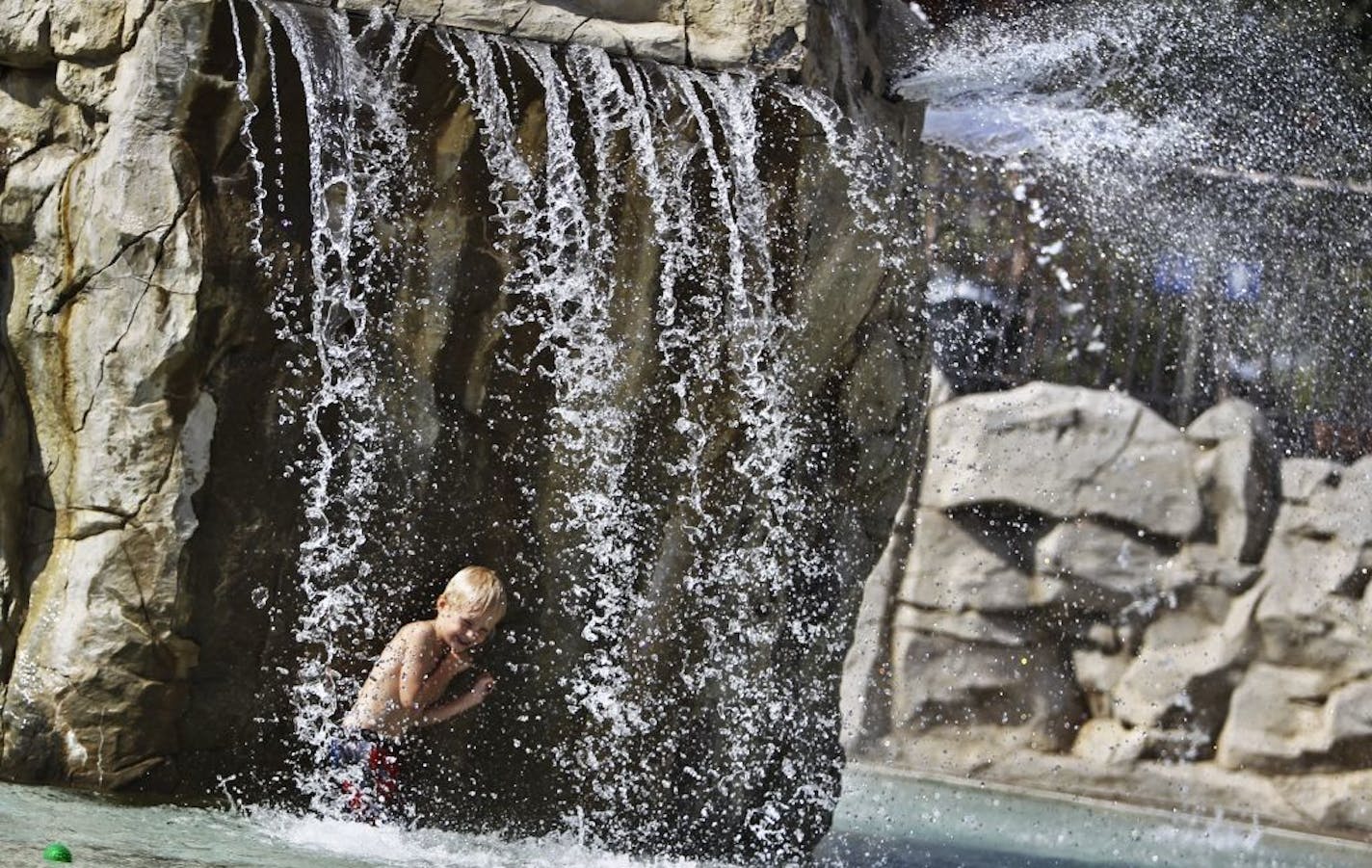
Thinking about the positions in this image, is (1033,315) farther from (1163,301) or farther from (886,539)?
(886,539)

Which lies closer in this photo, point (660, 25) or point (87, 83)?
point (87, 83)

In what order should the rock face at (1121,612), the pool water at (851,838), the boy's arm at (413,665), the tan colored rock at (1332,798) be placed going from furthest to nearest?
the rock face at (1121,612) < the tan colored rock at (1332,798) < the boy's arm at (413,665) < the pool water at (851,838)

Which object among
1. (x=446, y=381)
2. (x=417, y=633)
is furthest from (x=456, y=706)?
(x=446, y=381)

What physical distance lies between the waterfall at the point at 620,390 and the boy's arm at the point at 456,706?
20 cm

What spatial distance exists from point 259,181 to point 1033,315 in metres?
3.89

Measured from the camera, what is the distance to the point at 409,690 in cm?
380

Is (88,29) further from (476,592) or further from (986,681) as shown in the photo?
(986,681)

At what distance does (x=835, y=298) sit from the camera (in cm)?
418

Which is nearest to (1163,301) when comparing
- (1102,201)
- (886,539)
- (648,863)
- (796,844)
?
(1102,201)

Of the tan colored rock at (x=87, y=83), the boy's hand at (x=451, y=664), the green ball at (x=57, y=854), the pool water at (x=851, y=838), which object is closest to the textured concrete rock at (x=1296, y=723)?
the pool water at (x=851, y=838)

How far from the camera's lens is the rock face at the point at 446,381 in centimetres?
369

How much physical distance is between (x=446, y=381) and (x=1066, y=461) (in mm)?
3437

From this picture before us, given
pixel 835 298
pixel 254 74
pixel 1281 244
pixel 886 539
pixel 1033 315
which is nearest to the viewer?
pixel 254 74

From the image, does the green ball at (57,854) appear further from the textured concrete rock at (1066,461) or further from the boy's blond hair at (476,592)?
the textured concrete rock at (1066,461)
